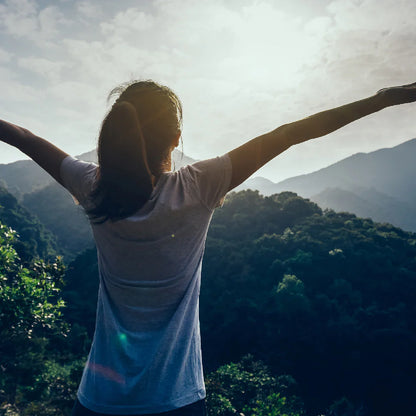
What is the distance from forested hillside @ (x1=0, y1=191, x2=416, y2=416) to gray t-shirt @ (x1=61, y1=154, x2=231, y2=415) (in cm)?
963

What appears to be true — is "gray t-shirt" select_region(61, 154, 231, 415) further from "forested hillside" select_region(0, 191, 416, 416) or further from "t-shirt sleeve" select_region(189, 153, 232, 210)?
"forested hillside" select_region(0, 191, 416, 416)

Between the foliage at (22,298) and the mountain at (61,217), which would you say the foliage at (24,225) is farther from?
the foliage at (22,298)

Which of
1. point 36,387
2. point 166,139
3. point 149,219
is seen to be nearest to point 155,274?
point 149,219

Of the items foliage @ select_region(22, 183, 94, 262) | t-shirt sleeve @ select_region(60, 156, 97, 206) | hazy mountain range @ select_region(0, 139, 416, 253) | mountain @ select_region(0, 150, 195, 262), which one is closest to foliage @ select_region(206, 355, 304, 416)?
t-shirt sleeve @ select_region(60, 156, 97, 206)

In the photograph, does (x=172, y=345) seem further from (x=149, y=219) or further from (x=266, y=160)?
(x=266, y=160)

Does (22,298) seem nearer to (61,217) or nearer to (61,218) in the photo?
(61,218)

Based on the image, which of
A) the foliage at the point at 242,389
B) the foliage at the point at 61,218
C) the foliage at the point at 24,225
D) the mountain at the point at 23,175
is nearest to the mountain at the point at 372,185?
the foliage at the point at 61,218

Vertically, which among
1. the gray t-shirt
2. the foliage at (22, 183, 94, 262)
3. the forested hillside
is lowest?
the forested hillside

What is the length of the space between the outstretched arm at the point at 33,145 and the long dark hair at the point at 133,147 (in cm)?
A: 20

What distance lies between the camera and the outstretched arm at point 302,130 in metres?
0.67

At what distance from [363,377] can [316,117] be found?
73.9 ft

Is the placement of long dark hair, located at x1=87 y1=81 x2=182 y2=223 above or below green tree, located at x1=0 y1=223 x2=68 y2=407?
above

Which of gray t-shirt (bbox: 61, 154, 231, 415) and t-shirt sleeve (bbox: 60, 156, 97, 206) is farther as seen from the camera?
t-shirt sleeve (bbox: 60, 156, 97, 206)

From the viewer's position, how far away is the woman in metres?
0.67
